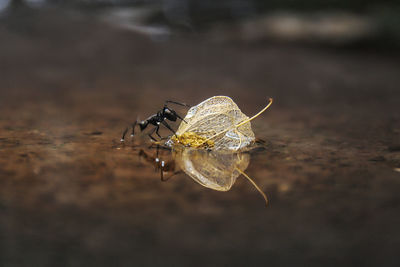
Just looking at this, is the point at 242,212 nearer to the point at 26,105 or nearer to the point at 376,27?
the point at 26,105

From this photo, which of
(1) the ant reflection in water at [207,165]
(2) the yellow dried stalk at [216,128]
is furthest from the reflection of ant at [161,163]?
(2) the yellow dried stalk at [216,128]

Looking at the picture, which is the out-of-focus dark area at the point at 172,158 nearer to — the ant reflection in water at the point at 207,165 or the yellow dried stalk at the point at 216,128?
the ant reflection in water at the point at 207,165

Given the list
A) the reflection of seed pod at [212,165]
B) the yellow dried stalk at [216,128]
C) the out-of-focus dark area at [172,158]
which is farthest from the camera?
the yellow dried stalk at [216,128]

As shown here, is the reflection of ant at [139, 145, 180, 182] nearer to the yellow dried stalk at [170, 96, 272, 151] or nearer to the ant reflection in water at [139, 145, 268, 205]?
the ant reflection in water at [139, 145, 268, 205]

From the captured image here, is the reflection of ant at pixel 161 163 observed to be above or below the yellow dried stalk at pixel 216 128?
below

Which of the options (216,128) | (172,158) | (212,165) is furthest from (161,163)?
(216,128)

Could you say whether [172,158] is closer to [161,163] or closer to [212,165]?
[161,163]

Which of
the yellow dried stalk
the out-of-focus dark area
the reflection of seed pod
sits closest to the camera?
the out-of-focus dark area

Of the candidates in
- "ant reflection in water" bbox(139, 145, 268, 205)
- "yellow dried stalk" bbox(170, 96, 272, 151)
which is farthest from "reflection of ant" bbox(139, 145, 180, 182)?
"yellow dried stalk" bbox(170, 96, 272, 151)
